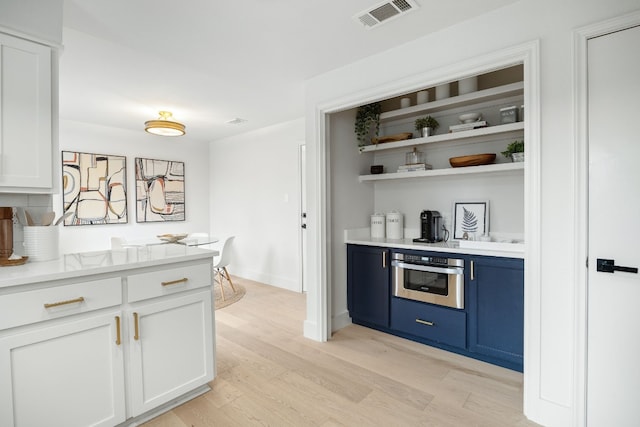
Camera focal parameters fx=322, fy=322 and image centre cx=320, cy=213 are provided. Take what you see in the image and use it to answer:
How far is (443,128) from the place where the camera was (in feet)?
10.6

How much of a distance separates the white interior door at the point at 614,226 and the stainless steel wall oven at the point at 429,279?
3.27 feet

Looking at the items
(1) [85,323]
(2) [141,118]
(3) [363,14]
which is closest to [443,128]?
(3) [363,14]

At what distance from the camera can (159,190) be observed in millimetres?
5359

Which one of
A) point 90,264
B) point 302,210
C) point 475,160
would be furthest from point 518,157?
point 90,264

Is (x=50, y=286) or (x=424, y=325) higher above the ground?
(x=50, y=286)

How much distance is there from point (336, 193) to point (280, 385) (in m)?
1.76

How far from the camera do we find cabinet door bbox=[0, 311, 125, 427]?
140cm

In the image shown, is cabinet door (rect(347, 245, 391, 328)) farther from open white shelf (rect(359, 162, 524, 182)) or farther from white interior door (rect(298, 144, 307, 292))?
white interior door (rect(298, 144, 307, 292))

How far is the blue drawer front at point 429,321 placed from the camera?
2.64m

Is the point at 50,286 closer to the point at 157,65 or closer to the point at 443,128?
the point at 157,65

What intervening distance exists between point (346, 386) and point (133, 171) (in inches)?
182

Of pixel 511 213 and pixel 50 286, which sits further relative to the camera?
pixel 511 213

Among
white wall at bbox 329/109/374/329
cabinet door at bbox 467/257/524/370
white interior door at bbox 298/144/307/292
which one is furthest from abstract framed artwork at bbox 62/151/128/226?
cabinet door at bbox 467/257/524/370

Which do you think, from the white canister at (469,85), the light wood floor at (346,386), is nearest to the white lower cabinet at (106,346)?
the light wood floor at (346,386)
